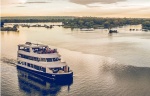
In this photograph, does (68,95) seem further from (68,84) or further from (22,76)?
(22,76)

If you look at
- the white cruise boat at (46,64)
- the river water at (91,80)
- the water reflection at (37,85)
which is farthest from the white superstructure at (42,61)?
the river water at (91,80)

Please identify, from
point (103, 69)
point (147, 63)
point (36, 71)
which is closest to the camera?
point (36, 71)

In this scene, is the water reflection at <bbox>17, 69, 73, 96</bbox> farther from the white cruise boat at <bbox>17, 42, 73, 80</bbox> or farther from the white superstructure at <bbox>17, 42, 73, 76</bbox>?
the white superstructure at <bbox>17, 42, 73, 76</bbox>

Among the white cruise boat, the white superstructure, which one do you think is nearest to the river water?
the white cruise boat

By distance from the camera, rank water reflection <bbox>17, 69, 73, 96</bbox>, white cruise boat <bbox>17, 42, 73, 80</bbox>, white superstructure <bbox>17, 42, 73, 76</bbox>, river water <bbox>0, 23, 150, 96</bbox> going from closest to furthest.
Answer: river water <bbox>0, 23, 150, 96</bbox> → water reflection <bbox>17, 69, 73, 96</bbox> → white cruise boat <bbox>17, 42, 73, 80</bbox> → white superstructure <bbox>17, 42, 73, 76</bbox>

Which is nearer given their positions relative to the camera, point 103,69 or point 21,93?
Answer: point 21,93

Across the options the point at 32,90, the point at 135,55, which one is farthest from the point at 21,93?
the point at 135,55

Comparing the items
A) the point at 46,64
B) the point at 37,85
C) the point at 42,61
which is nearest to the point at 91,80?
the point at 46,64
